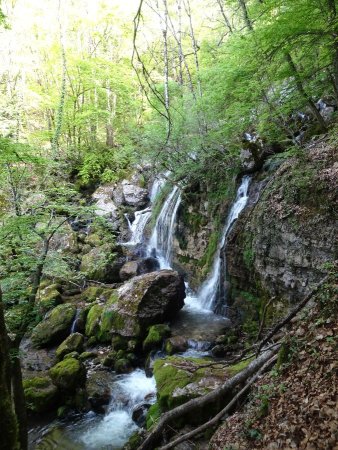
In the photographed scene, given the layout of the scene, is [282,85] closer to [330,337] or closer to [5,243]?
[330,337]

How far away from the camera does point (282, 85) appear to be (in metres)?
9.30

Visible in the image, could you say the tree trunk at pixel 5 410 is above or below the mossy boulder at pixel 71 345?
above

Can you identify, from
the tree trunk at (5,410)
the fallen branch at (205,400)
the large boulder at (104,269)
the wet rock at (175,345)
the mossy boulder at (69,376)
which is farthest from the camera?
the large boulder at (104,269)

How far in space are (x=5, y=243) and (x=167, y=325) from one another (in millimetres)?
5140

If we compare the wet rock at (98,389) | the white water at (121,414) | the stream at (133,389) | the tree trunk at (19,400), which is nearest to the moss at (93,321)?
the wet rock at (98,389)

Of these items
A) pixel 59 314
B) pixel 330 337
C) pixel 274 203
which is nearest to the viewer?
pixel 330 337

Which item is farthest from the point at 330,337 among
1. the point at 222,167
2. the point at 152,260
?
the point at 152,260

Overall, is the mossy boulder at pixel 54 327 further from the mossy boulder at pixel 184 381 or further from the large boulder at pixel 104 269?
the mossy boulder at pixel 184 381

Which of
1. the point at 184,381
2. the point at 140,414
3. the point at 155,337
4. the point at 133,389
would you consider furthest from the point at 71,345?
the point at 184,381

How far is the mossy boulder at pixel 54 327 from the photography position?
10258mm

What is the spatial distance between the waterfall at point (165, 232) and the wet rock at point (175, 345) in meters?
5.89

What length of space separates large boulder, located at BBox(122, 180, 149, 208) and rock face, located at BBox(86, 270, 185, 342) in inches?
379

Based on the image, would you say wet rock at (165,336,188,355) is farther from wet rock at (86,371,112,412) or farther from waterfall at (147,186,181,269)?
waterfall at (147,186,181,269)

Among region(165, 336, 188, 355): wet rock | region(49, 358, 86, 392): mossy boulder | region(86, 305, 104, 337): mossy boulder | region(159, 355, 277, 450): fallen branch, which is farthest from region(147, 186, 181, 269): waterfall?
region(159, 355, 277, 450): fallen branch
